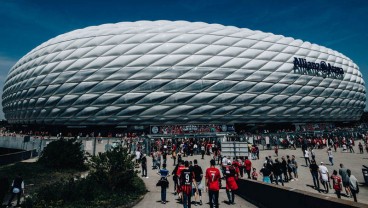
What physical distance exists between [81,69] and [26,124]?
16710 millimetres

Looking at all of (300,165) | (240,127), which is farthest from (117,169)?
(240,127)

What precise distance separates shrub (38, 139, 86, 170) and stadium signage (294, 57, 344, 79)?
36231mm

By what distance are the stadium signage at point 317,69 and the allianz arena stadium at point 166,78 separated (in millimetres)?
233

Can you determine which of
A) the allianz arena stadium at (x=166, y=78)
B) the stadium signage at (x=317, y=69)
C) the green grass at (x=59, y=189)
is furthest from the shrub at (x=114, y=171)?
the stadium signage at (x=317, y=69)

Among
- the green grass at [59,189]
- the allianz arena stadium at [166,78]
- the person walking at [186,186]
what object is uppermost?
the allianz arena stadium at [166,78]

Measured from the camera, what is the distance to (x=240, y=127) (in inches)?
1496

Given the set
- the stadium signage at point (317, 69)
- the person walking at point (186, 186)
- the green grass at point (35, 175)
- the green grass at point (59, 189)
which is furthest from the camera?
the stadium signage at point (317, 69)

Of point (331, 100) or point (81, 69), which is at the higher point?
point (81, 69)

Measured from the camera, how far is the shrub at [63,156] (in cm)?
1378

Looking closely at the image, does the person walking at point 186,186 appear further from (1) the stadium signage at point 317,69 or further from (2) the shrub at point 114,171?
(1) the stadium signage at point 317,69

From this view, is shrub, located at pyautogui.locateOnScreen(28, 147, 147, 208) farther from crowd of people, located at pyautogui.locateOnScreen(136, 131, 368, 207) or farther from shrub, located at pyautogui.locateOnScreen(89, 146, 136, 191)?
crowd of people, located at pyautogui.locateOnScreen(136, 131, 368, 207)

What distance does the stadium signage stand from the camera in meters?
40.5

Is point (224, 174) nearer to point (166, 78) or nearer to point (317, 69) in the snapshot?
point (166, 78)

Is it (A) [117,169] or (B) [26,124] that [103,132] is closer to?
(B) [26,124]
